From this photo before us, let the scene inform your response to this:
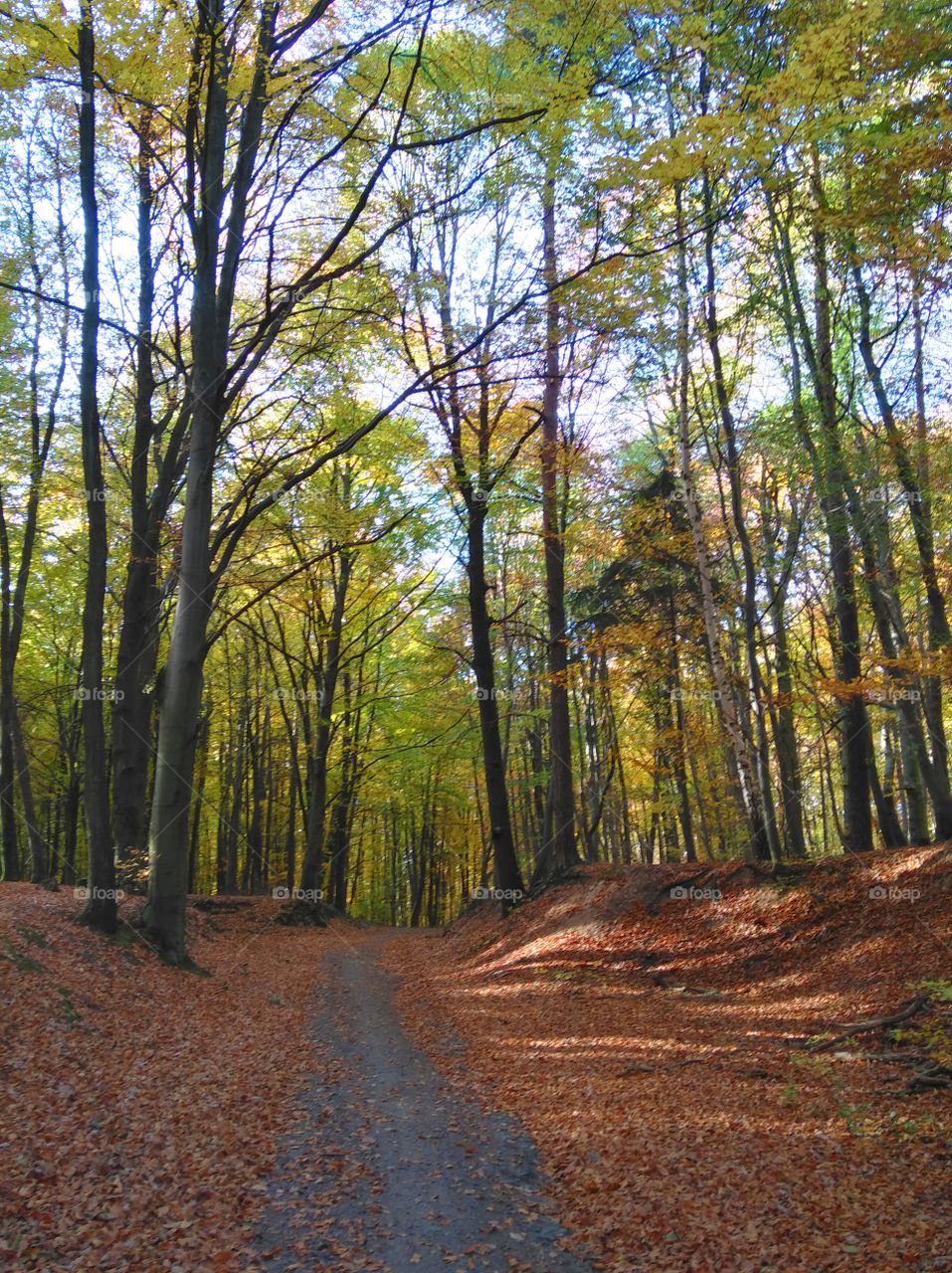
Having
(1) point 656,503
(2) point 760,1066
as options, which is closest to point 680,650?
(1) point 656,503

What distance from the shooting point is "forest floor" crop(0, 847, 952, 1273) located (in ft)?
13.9

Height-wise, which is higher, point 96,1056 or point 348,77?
point 348,77

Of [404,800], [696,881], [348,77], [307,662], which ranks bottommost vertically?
[696,881]

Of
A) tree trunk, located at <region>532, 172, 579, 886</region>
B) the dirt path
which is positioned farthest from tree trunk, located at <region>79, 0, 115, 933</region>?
tree trunk, located at <region>532, 172, 579, 886</region>

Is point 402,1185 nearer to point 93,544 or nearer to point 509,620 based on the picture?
point 93,544

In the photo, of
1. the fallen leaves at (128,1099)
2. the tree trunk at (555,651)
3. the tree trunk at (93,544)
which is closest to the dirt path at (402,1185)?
the fallen leaves at (128,1099)

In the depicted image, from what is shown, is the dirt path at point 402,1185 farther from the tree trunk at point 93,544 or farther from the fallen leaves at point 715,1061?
the tree trunk at point 93,544

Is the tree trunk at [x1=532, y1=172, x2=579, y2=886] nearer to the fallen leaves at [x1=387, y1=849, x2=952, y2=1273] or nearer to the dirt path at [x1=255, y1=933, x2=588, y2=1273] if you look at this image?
the fallen leaves at [x1=387, y1=849, x2=952, y2=1273]

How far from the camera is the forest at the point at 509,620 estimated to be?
498 centimetres

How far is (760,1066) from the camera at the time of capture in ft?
24.3

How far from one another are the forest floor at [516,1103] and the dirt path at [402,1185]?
2 cm

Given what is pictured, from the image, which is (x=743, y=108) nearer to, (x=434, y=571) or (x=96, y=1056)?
(x=96, y=1056)

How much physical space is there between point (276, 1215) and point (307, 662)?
2341 centimetres

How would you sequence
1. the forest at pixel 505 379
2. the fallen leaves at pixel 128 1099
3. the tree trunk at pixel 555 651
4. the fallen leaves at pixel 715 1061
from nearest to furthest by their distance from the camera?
the fallen leaves at pixel 128 1099, the fallen leaves at pixel 715 1061, the forest at pixel 505 379, the tree trunk at pixel 555 651
